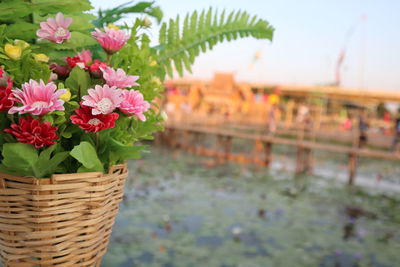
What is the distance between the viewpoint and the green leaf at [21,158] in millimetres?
502

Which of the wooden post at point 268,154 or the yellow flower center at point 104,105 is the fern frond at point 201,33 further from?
the wooden post at point 268,154

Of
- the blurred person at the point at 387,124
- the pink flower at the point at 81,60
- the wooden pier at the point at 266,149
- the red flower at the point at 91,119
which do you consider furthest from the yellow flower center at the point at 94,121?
the blurred person at the point at 387,124

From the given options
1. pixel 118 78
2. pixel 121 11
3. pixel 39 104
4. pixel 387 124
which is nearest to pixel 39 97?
pixel 39 104

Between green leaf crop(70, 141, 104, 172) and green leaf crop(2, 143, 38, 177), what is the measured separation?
0.06 m

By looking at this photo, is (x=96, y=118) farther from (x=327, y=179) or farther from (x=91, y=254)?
(x=327, y=179)

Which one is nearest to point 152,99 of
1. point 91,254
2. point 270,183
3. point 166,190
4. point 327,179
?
point 91,254

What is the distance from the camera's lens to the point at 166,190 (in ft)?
16.6

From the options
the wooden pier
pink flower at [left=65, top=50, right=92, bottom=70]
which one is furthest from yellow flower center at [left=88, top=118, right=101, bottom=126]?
the wooden pier

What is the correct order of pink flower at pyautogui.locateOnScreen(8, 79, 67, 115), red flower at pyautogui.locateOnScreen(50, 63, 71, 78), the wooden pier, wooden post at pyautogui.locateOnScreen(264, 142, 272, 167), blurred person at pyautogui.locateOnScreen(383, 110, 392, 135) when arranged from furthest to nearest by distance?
1. blurred person at pyautogui.locateOnScreen(383, 110, 392, 135)
2. wooden post at pyautogui.locateOnScreen(264, 142, 272, 167)
3. the wooden pier
4. red flower at pyautogui.locateOnScreen(50, 63, 71, 78)
5. pink flower at pyautogui.locateOnScreen(8, 79, 67, 115)

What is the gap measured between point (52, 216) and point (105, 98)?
0.19 m

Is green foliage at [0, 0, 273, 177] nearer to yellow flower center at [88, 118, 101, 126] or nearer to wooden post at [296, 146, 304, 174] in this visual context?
yellow flower center at [88, 118, 101, 126]

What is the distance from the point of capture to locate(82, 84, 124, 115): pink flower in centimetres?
53

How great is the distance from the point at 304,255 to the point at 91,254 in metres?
2.83

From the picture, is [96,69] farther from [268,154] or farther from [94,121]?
[268,154]
